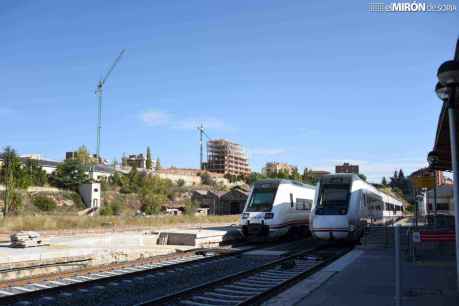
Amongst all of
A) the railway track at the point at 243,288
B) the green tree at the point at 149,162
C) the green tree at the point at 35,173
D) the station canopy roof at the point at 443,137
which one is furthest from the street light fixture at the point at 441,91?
the green tree at the point at 149,162

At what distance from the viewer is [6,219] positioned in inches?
1331

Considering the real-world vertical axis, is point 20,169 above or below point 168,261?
above

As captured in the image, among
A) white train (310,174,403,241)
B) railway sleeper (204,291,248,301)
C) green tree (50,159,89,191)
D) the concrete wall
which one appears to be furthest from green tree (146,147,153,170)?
railway sleeper (204,291,248,301)

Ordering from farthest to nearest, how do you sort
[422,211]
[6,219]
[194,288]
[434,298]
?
1. [422,211]
2. [6,219]
3. [194,288]
4. [434,298]

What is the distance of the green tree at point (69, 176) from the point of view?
306ft

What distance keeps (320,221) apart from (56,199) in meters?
72.1

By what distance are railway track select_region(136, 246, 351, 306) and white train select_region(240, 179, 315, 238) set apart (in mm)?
7612

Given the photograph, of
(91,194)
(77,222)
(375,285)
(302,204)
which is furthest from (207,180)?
(375,285)

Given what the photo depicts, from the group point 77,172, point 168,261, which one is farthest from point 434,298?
point 77,172

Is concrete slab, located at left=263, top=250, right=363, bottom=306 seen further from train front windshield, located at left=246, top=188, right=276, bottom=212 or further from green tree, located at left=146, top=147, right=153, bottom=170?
green tree, located at left=146, top=147, right=153, bottom=170

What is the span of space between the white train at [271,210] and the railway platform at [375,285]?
8724 millimetres

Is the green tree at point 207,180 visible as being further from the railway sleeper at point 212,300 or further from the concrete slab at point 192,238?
the railway sleeper at point 212,300

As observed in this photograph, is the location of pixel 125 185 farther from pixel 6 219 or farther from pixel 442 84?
pixel 442 84

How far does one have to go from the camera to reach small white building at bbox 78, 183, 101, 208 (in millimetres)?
90438
